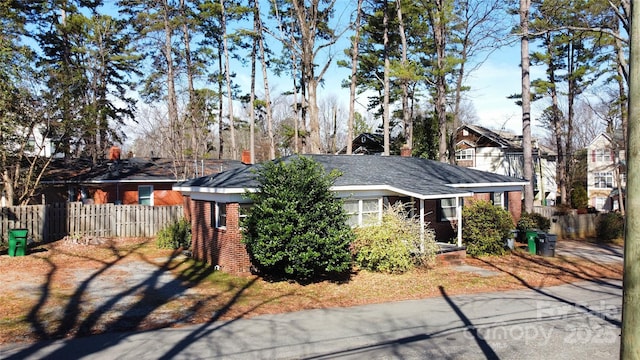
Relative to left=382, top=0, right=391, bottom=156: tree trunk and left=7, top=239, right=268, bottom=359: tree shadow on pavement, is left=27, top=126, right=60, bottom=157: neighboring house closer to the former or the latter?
left=7, top=239, right=268, bottom=359: tree shadow on pavement

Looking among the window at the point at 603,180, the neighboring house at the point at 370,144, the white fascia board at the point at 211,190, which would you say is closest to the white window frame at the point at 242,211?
the white fascia board at the point at 211,190

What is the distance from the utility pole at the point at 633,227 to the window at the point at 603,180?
52.9 metres

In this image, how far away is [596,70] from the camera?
35500mm

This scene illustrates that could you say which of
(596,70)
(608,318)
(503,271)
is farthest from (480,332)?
(596,70)

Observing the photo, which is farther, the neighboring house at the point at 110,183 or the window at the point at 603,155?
the window at the point at 603,155

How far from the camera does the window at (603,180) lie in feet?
163

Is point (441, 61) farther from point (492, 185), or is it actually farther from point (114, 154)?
point (114, 154)

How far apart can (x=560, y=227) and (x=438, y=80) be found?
1282cm

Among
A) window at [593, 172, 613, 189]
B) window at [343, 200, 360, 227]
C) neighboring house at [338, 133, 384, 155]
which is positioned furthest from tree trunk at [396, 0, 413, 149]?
window at [593, 172, 613, 189]

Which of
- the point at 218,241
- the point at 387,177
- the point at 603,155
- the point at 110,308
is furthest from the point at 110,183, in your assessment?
the point at 603,155

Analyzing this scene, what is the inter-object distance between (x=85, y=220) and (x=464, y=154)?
117 ft

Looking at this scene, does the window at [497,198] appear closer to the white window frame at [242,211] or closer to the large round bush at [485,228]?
the large round bush at [485,228]

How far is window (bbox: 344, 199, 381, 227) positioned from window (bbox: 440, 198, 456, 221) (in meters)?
4.39

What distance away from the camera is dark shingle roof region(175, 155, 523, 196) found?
1630 centimetres
